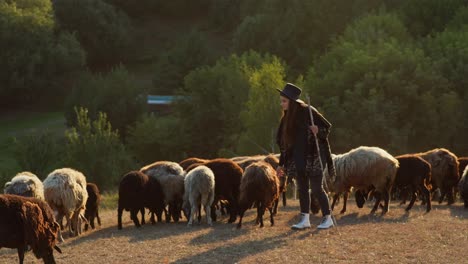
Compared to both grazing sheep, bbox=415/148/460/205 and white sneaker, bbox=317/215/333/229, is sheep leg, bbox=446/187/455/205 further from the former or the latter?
white sneaker, bbox=317/215/333/229

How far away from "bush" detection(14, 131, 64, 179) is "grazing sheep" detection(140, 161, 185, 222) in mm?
31091

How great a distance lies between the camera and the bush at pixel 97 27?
75.9m

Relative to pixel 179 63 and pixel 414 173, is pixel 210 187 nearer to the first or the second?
pixel 414 173

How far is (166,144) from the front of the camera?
57.1 metres

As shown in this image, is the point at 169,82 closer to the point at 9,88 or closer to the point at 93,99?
the point at 93,99

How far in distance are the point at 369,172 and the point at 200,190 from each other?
3854 millimetres

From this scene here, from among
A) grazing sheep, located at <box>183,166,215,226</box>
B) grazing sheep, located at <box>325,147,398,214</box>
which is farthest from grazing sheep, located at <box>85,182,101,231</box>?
grazing sheep, located at <box>325,147,398,214</box>

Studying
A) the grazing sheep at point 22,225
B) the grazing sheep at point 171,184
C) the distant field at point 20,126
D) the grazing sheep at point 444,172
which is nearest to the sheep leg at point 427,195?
the grazing sheep at point 444,172

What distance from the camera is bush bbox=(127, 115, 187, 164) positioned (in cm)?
5716

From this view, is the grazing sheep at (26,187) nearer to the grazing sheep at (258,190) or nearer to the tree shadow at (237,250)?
the grazing sheep at (258,190)

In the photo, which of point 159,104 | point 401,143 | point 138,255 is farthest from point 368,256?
point 159,104

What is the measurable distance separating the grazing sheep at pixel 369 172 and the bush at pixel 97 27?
6126 centimetres

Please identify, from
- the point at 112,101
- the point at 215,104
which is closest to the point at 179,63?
the point at 112,101

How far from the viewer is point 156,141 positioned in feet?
188
